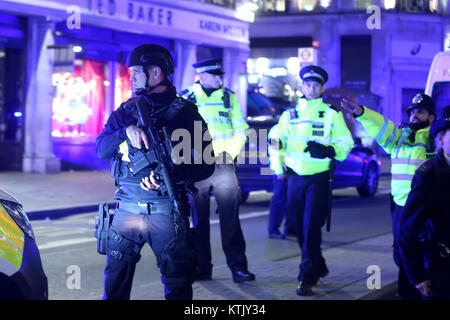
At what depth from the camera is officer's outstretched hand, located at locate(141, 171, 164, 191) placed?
15.4 feet

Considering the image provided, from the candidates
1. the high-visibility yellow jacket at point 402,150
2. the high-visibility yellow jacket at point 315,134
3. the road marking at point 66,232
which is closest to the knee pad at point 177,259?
the high-visibility yellow jacket at point 402,150

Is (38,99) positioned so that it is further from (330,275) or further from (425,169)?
(425,169)

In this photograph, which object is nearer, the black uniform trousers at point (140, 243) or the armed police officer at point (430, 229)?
the armed police officer at point (430, 229)

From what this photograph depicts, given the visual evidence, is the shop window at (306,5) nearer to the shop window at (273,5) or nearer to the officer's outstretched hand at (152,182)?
the shop window at (273,5)

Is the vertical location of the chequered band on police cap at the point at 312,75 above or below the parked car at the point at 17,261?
above

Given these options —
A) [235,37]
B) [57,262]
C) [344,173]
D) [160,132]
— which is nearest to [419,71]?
[235,37]

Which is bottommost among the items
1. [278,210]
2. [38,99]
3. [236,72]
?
[278,210]

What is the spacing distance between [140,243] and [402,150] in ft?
7.09

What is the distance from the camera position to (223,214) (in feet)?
25.3

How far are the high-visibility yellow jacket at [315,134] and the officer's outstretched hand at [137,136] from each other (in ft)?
9.61

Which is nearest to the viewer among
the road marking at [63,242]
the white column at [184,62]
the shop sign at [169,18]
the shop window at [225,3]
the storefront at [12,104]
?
the road marking at [63,242]

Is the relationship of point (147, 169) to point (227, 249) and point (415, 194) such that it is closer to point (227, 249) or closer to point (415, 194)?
point (415, 194)

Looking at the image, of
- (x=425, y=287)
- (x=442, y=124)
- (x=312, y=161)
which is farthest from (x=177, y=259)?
(x=312, y=161)

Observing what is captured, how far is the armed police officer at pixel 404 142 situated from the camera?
18.6 feet
